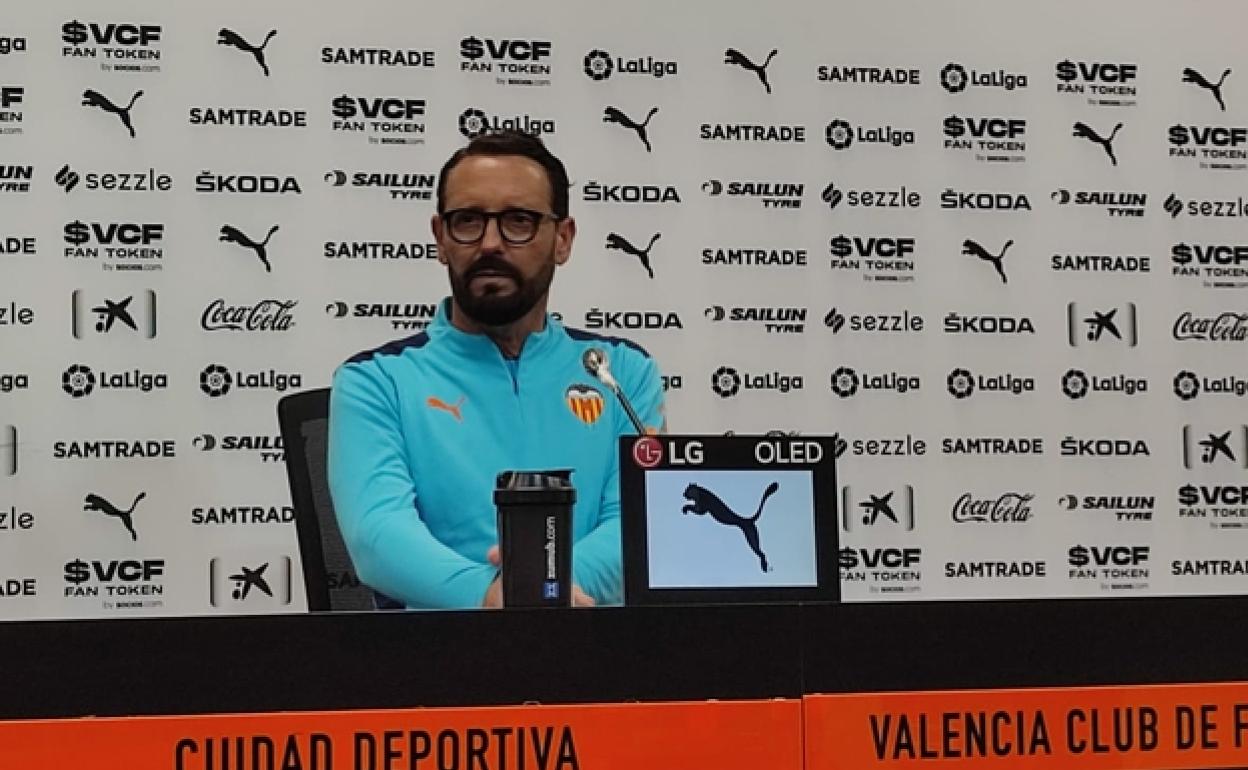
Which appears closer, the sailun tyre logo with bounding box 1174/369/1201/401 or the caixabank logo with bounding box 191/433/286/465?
Result: the caixabank logo with bounding box 191/433/286/465

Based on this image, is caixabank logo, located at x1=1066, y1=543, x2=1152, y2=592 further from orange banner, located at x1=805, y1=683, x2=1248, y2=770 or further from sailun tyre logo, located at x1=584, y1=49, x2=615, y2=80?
orange banner, located at x1=805, y1=683, x2=1248, y2=770

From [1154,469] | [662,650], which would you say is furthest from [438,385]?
[1154,469]

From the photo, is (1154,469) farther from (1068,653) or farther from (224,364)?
(1068,653)

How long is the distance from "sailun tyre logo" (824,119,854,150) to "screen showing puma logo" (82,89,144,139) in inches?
63.0

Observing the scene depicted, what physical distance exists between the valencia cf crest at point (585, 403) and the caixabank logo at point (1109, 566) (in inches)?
75.8

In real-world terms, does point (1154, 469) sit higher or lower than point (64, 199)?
lower

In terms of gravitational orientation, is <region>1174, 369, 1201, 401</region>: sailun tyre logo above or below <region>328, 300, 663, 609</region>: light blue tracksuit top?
above

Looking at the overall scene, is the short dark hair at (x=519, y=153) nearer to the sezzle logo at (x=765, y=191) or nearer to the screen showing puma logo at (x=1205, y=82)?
the sezzle logo at (x=765, y=191)

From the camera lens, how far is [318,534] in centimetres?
218

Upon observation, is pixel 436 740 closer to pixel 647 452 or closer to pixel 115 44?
pixel 647 452

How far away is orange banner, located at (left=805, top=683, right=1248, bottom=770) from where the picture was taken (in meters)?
1.20

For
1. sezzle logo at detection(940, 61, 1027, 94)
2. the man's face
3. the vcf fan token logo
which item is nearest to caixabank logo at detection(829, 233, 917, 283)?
sezzle logo at detection(940, 61, 1027, 94)

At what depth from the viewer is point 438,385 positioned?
2.21 m

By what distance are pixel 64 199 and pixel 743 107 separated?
157cm
